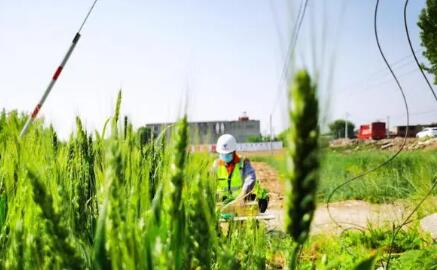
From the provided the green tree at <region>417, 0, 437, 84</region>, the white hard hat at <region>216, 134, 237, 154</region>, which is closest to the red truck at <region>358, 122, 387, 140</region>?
the green tree at <region>417, 0, 437, 84</region>

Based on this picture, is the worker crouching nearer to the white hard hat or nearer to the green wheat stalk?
the white hard hat

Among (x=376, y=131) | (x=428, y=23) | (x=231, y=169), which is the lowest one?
(x=231, y=169)

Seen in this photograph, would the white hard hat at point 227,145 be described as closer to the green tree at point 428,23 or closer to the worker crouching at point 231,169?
the worker crouching at point 231,169

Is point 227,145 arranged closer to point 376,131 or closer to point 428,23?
point 428,23

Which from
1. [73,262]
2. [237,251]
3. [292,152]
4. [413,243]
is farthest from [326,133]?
[413,243]

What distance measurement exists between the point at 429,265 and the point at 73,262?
2229 mm

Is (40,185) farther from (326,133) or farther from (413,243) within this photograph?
(413,243)

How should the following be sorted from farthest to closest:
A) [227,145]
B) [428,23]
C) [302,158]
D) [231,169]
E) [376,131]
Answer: [376,131] → [428,23] → [227,145] → [231,169] → [302,158]

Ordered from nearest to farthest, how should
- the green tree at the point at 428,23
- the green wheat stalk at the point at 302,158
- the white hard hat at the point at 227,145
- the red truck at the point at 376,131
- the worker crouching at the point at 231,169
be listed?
the green wheat stalk at the point at 302,158 < the worker crouching at the point at 231,169 < the white hard hat at the point at 227,145 < the green tree at the point at 428,23 < the red truck at the point at 376,131

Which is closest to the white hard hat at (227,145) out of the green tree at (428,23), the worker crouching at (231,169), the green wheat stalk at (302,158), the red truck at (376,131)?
the worker crouching at (231,169)

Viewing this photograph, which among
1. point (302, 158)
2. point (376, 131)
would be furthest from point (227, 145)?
point (376, 131)

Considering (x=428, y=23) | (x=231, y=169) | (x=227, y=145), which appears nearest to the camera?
(x=231, y=169)

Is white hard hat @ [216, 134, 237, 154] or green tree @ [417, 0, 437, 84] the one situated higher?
green tree @ [417, 0, 437, 84]

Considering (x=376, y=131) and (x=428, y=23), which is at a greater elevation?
(x=428, y=23)
